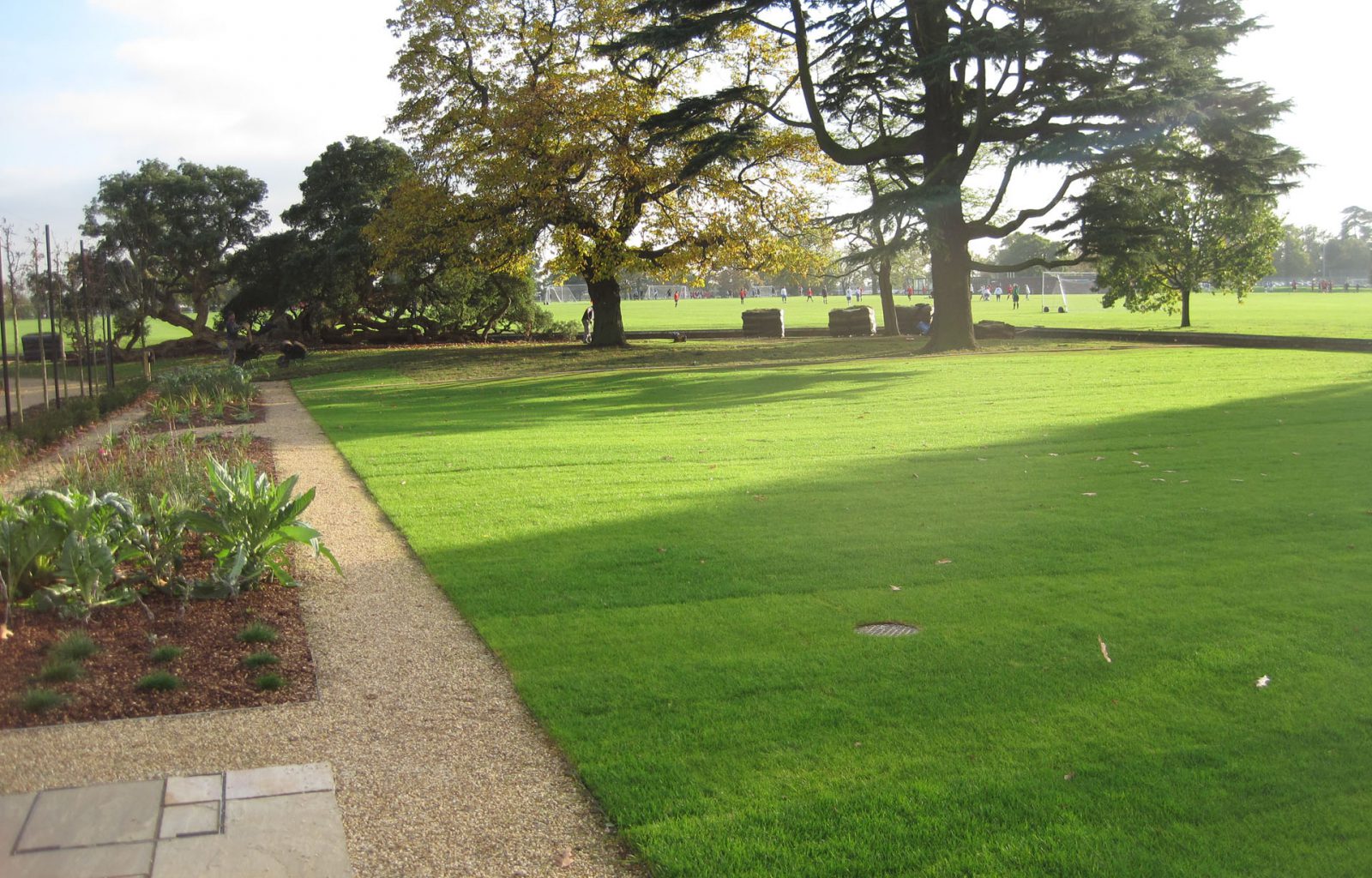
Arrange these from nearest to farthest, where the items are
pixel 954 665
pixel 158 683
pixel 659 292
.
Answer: pixel 158 683 → pixel 954 665 → pixel 659 292

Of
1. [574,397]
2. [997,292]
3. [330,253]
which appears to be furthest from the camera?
[997,292]

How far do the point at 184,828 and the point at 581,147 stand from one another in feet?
86.9

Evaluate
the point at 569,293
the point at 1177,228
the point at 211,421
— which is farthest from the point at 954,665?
the point at 569,293

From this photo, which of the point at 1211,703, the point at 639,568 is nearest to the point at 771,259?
the point at 639,568

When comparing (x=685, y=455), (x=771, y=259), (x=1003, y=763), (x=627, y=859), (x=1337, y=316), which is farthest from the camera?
(x=1337, y=316)

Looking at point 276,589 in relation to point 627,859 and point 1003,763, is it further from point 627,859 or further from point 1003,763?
point 1003,763

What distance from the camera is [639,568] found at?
7137 mm

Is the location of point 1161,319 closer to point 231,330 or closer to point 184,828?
point 231,330

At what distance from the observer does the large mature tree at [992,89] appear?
23188 mm

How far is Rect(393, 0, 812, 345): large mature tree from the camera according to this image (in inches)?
1128

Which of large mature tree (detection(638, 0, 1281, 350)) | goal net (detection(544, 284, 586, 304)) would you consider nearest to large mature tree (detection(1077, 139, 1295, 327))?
large mature tree (detection(638, 0, 1281, 350))

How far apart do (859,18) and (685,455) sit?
1703cm

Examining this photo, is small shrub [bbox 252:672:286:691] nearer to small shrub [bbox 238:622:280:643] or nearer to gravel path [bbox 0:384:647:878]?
gravel path [bbox 0:384:647:878]

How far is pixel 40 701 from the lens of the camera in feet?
15.7
